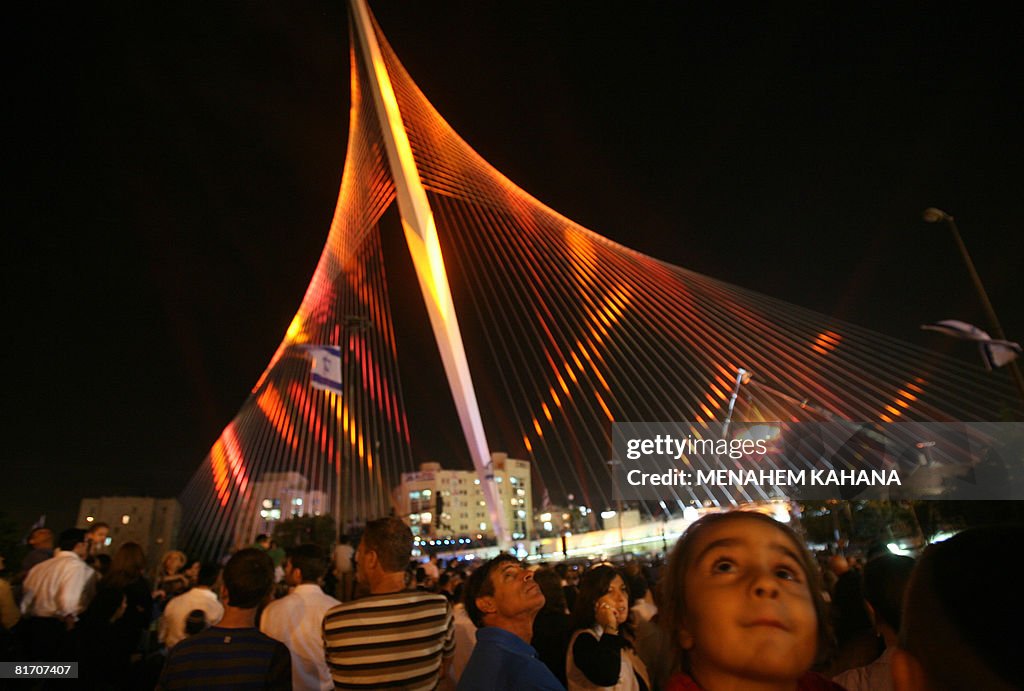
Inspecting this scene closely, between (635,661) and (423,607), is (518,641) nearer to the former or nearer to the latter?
(423,607)

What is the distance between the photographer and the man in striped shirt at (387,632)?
2.27 m

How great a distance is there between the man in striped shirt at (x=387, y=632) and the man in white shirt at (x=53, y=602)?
333cm

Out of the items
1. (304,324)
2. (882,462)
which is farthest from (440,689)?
(304,324)

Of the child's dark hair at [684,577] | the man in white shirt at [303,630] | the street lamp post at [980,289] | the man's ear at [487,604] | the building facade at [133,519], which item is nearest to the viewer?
the child's dark hair at [684,577]

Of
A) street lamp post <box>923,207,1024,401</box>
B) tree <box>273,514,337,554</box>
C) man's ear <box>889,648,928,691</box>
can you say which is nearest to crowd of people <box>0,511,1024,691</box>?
man's ear <box>889,648,928,691</box>

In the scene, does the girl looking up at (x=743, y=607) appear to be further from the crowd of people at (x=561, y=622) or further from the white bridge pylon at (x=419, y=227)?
the white bridge pylon at (x=419, y=227)

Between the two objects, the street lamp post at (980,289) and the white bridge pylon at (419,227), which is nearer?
the street lamp post at (980,289)

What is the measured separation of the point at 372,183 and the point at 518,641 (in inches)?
627

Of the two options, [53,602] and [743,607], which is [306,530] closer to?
[53,602]

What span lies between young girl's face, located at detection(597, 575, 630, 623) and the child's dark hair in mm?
1635

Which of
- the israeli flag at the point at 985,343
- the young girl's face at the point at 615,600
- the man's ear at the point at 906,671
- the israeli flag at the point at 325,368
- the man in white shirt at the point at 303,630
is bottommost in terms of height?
the man in white shirt at the point at 303,630

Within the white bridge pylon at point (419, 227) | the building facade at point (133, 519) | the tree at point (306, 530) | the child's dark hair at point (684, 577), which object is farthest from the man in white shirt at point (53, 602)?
the building facade at point (133, 519)

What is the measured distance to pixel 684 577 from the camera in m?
1.21

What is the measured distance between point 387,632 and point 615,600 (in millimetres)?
1126
